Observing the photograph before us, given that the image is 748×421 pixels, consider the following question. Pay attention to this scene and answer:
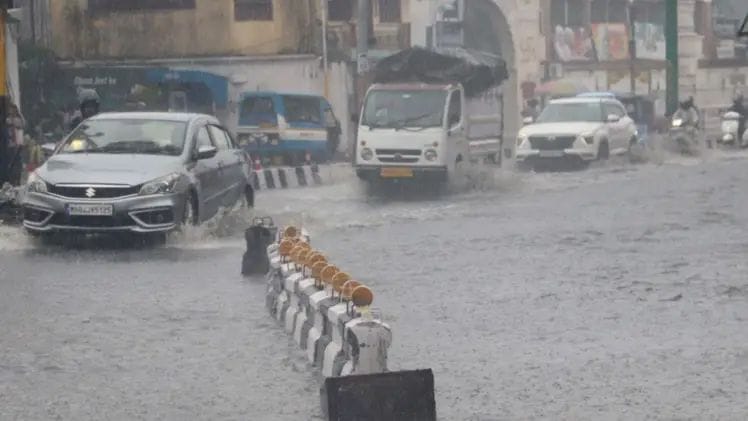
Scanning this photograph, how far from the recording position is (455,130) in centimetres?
2870

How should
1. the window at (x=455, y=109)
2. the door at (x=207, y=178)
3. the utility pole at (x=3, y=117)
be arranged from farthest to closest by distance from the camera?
the window at (x=455, y=109)
the utility pole at (x=3, y=117)
the door at (x=207, y=178)

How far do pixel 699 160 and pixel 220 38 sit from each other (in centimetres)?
1431

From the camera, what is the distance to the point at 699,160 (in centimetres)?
4062

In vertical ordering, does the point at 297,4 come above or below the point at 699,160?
above

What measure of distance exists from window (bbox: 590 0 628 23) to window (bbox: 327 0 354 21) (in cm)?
1963

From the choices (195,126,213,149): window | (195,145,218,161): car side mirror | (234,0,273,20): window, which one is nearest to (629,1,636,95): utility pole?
(234,0,273,20): window

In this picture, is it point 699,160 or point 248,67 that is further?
point 248,67

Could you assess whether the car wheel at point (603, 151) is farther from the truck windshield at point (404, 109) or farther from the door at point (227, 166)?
the door at point (227, 166)

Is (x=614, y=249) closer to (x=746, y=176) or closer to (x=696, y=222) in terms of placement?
(x=696, y=222)

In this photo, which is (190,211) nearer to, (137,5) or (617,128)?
(617,128)

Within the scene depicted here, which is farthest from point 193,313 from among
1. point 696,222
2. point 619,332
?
point 696,222

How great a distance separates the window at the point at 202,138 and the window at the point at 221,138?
21cm

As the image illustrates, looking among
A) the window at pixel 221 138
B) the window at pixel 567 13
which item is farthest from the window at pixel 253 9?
the window at pixel 221 138

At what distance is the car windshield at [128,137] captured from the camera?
18.9 meters
